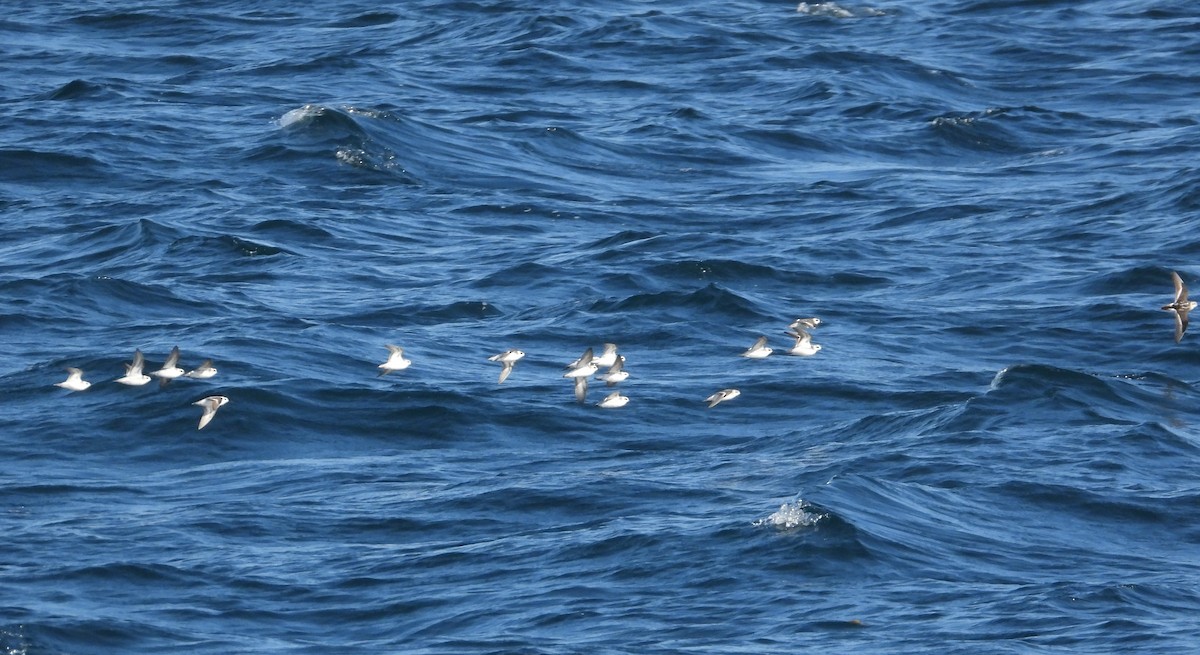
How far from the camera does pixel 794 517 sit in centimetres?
2211

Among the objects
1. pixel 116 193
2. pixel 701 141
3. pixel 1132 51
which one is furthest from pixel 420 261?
pixel 1132 51

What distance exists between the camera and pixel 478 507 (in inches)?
909

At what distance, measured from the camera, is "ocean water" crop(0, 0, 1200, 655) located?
20609mm

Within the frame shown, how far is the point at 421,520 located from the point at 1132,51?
1214 inches

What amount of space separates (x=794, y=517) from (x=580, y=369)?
12.9ft

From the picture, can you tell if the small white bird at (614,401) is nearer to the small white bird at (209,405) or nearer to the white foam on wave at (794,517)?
the white foam on wave at (794,517)

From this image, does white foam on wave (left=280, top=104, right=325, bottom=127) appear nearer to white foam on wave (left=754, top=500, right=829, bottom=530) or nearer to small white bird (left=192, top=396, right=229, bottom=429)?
small white bird (left=192, top=396, right=229, bottom=429)

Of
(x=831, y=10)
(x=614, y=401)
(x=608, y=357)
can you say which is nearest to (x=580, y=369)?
(x=608, y=357)

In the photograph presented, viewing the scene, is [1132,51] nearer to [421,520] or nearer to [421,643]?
[421,520]

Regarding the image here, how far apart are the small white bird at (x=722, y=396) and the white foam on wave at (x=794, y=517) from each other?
11.1ft

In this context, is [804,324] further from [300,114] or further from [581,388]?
[300,114]

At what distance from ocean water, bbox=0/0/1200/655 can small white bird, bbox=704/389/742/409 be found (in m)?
0.34

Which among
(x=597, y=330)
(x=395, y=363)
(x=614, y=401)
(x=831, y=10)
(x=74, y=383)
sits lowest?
(x=831, y=10)

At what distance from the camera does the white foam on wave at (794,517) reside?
2195 centimetres
